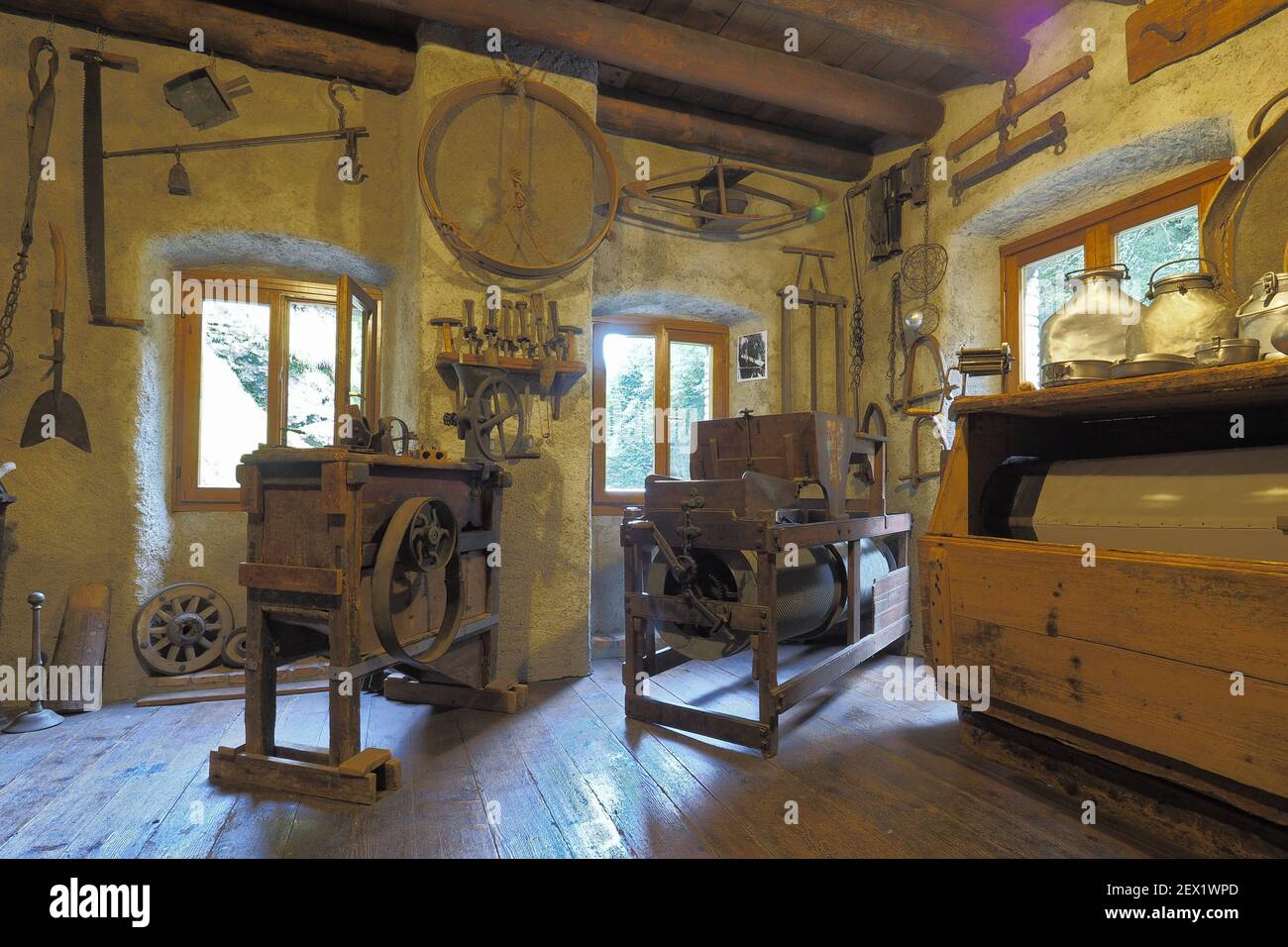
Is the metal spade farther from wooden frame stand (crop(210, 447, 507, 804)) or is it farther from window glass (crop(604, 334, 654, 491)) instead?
window glass (crop(604, 334, 654, 491))

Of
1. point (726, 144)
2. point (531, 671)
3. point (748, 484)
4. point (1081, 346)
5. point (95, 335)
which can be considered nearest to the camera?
point (1081, 346)

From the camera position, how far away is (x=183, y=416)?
3.93 metres

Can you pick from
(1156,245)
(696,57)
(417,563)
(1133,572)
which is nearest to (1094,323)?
(1133,572)

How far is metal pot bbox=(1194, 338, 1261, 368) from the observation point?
165 centimetres

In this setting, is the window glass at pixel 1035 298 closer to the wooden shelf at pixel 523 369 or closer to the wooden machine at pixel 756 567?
the wooden machine at pixel 756 567

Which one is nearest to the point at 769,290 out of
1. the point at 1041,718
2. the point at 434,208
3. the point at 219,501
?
the point at 434,208

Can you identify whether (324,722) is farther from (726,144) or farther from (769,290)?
(726,144)

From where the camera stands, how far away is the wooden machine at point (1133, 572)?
5.06 feet

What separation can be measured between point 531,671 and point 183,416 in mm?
2511

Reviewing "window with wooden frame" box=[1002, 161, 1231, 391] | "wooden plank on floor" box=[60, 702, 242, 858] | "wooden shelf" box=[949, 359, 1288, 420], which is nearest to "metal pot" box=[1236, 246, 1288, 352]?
"wooden shelf" box=[949, 359, 1288, 420]

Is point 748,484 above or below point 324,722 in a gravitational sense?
above

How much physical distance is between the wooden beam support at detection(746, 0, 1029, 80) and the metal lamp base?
473cm

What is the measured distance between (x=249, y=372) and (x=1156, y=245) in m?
5.07

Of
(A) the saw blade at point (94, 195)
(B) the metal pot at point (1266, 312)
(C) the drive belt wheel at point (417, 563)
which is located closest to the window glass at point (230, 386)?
(A) the saw blade at point (94, 195)
